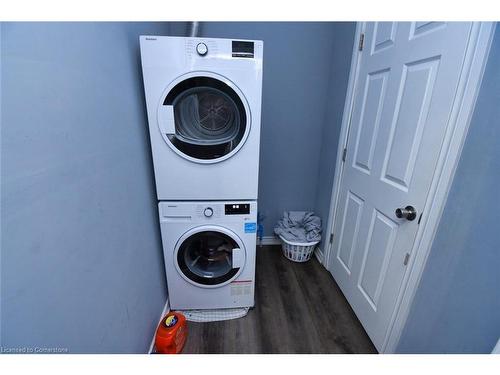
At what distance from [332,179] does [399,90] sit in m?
0.86

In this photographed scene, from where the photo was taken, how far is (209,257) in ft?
4.83

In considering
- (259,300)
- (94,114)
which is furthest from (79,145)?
(259,300)

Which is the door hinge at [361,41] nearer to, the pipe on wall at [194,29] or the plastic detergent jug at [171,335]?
the pipe on wall at [194,29]

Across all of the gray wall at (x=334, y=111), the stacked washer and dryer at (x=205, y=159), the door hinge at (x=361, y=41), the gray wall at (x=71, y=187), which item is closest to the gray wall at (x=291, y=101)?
the gray wall at (x=334, y=111)

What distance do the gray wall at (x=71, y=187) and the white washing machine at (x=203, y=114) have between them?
12 cm

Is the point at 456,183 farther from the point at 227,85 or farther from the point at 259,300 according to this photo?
the point at 259,300

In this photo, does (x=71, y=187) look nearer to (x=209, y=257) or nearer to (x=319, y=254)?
(x=209, y=257)

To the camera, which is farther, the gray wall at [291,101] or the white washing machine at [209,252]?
the gray wall at [291,101]

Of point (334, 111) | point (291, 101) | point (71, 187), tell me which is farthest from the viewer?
point (291, 101)

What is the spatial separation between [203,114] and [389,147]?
3.42 ft

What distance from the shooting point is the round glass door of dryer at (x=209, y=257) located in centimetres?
130

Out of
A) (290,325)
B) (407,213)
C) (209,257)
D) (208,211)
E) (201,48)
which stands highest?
(201,48)

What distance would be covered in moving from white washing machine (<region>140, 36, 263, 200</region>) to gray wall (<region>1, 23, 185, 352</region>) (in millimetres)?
116

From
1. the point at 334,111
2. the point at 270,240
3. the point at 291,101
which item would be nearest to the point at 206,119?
the point at 291,101
